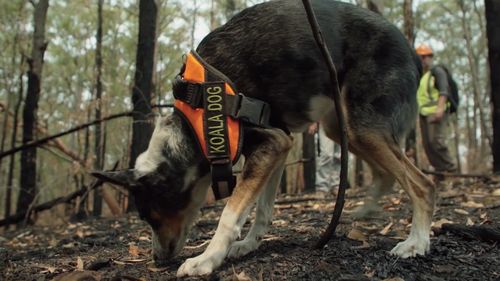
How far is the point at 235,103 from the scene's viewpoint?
298cm

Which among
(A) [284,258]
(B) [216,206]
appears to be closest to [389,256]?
(A) [284,258]

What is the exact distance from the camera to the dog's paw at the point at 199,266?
8.86ft

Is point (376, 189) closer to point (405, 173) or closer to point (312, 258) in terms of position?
point (405, 173)

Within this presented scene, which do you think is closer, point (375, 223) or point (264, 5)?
point (264, 5)

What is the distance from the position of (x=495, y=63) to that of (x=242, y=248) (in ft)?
24.3

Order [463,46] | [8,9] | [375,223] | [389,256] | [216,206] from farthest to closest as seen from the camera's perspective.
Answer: [463,46] < [8,9] < [216,206] < [375,223] < [389,256]

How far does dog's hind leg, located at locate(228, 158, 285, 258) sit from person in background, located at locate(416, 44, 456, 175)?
5687 millimetres

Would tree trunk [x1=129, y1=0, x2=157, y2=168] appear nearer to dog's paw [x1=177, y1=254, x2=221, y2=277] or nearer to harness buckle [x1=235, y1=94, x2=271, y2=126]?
harness buckle [x1=235, y1=94, x2=271, y2=126]

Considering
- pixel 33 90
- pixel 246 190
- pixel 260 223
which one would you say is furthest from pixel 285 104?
pixel 33 90

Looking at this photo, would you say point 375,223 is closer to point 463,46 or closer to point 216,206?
point 216,206

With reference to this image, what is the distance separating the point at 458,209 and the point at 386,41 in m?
2.68

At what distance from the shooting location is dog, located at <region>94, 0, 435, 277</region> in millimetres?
3189

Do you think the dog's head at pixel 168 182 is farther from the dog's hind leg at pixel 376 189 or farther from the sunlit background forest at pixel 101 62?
the sunlit background forest at pixel 101 62

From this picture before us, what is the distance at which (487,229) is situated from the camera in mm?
3387
